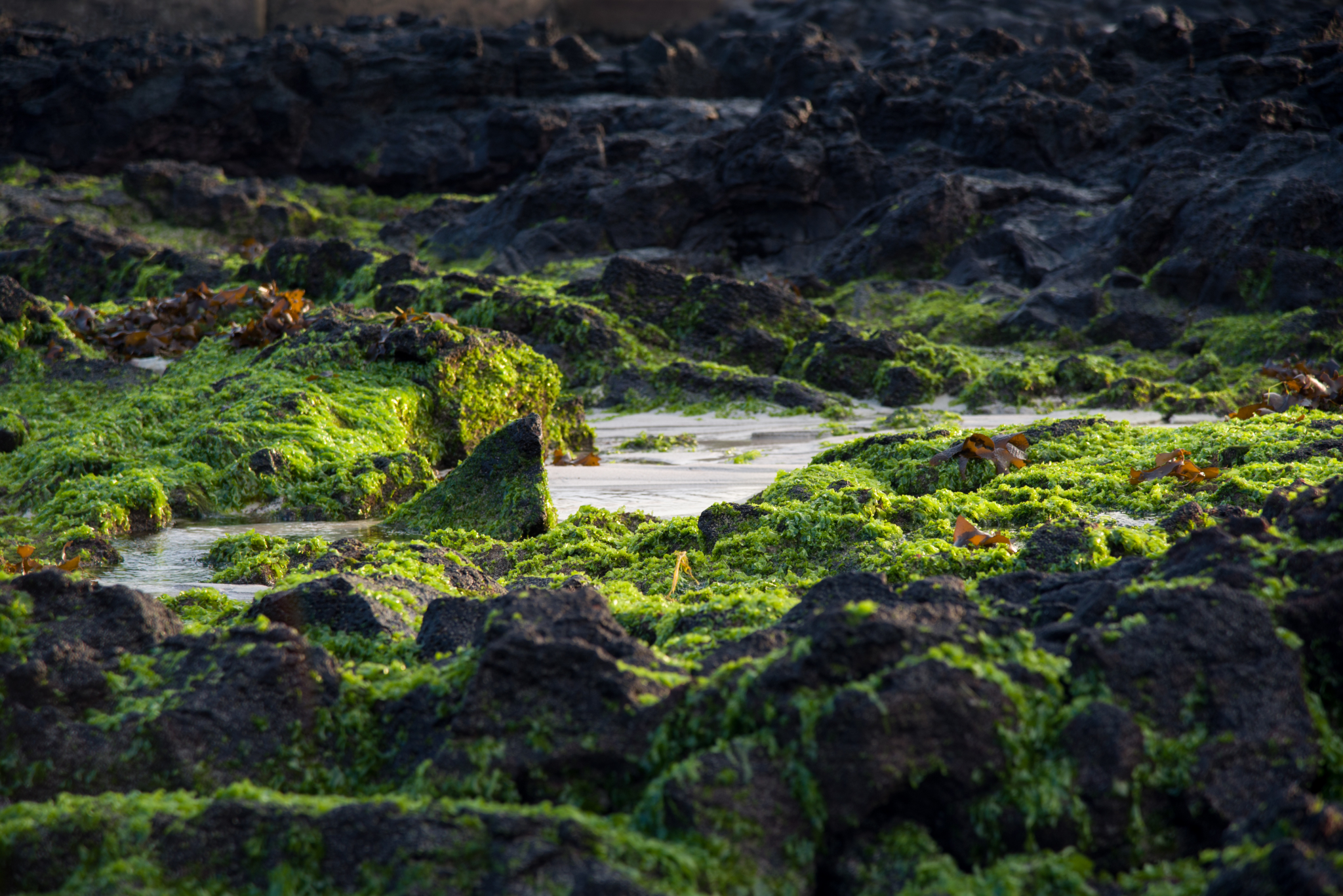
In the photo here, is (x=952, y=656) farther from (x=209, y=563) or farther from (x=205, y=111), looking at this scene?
(x=205, y=111)

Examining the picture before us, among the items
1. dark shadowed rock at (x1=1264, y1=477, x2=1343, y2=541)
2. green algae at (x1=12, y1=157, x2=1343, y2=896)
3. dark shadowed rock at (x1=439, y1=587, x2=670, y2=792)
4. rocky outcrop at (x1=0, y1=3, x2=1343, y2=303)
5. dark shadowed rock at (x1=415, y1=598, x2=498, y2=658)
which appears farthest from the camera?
rocky outcrop at (x1=0, y1=3, x2=1343, y2=303)

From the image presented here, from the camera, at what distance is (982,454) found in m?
4.73

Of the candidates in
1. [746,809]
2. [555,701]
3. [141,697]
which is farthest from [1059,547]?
[141,697]

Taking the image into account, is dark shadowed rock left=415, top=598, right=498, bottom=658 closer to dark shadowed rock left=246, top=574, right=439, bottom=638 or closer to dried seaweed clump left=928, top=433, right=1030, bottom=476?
dark shadowed rock left=246, top=574, right=439, bottom=638

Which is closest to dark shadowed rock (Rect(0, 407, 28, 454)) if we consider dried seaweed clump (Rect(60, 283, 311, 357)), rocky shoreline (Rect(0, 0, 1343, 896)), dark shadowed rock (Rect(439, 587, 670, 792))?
rocky shoreline (Rect(0, 0, 1343, 896))

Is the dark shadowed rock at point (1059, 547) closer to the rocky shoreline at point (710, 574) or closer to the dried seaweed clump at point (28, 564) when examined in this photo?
the rocky shoreline at point (710, 574)

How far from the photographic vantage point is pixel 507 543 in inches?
165

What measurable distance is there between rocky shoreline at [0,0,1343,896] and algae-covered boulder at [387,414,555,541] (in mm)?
19

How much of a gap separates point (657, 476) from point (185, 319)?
5.72m

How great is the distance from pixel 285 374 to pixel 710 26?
27.9 meters

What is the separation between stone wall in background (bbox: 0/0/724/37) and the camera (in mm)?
30469

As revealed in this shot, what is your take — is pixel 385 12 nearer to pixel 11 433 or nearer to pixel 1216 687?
pixel 11 433

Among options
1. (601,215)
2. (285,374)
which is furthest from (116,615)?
(601,215)

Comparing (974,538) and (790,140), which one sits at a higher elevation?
(790,140)
